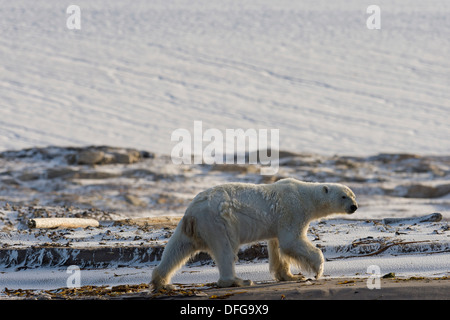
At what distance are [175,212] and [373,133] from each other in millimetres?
13179

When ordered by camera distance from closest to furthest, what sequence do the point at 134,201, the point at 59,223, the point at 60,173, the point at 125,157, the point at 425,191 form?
the point at 59,223 < the point at 134,201 < the point at 425,191 < the point at 60,173 < the point at 125,157

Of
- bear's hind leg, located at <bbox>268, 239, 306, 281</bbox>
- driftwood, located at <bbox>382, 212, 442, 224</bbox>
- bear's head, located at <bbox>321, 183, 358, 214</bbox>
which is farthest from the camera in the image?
driftwood, located at <bbox>382, 212, 442, 224</bbox>

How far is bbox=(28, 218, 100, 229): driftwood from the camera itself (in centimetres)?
1027

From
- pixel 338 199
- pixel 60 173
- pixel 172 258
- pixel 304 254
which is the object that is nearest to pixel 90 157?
pixel 60 173

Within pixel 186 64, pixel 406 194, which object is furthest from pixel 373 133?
pixel 186 64

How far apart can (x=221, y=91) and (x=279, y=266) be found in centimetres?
2408

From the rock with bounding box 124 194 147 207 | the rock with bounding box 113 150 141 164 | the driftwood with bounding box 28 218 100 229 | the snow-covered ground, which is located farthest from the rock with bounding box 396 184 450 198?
the driftwood with bounding box 28 218 100 229

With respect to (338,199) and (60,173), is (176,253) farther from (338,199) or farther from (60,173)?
(60,173)

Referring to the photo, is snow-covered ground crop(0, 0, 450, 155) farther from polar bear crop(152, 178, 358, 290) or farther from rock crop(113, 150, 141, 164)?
polar bear crop(152, 178, 358, 290)

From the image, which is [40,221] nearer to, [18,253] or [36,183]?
[18,253]

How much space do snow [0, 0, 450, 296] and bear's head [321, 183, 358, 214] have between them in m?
5.86

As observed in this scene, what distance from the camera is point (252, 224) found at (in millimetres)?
6656

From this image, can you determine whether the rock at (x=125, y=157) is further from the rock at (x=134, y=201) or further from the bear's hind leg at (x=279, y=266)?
the bear's hind leg at (x=279, y=266)
